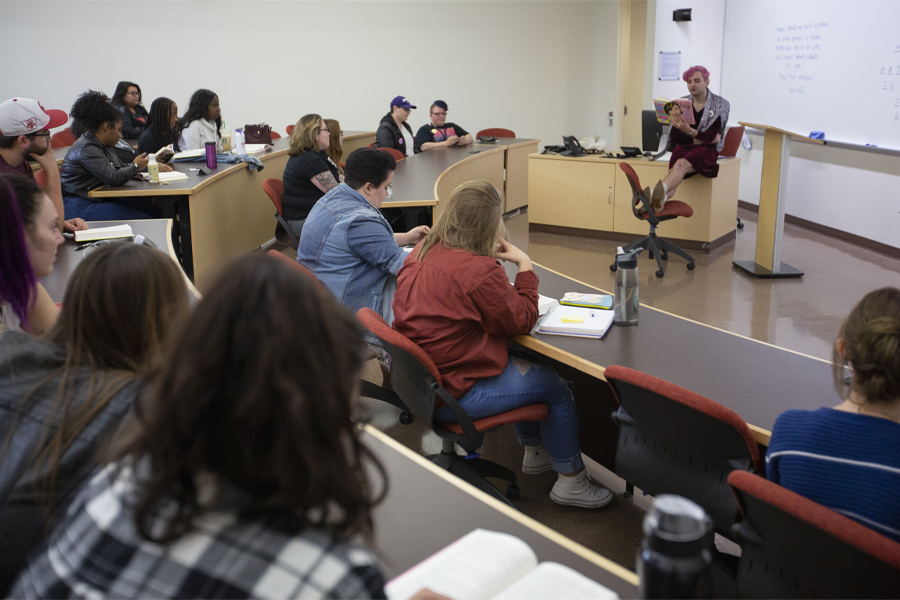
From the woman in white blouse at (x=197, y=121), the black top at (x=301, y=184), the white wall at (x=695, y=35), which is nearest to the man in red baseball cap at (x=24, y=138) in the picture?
the black top at (x=301, y=184)

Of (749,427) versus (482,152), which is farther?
(482,152)

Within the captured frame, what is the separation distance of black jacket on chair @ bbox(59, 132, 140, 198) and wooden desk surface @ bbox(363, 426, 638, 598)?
11.8 ft

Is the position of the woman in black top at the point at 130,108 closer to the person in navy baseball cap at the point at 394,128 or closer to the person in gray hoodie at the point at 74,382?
the person in navy baseball cap at the point at 394,128

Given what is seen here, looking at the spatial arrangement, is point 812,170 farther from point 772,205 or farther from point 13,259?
point 13,259

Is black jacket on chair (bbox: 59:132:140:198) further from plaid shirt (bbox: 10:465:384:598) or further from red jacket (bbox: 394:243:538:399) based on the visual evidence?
plaid shirt (bbox: 10:465:384:598)

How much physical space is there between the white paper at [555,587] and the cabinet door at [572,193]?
5773 millimetres

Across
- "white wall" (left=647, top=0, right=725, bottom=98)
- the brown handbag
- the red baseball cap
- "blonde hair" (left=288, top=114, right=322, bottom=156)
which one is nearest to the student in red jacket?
the red baseball cap

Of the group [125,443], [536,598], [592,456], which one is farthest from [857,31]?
[125,443]

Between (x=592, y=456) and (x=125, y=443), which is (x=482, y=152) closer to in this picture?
(x=592, y=456)

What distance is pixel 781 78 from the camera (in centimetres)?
699

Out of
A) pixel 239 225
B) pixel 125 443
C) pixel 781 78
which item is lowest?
pixel 239 225

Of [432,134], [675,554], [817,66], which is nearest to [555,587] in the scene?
[675,554]

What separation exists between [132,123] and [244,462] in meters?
7.40

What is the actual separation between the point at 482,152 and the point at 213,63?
183 inches
